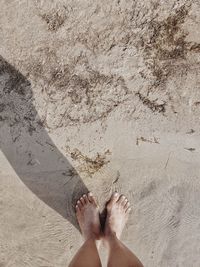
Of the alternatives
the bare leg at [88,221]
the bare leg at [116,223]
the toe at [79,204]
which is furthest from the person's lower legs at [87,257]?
the toe at [79,204]

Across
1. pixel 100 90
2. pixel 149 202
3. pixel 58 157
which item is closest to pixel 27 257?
pixel 58 157

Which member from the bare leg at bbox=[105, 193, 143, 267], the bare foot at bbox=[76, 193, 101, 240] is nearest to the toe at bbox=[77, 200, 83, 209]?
the bare foot at bbox=[76, 193, 101, 240]

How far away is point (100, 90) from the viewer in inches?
124

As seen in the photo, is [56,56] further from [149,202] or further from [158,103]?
[149,202]

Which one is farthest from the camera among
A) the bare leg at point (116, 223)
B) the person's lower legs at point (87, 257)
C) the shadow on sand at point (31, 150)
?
the shadow on sand at point (31, 150)

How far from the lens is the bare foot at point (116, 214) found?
3.20 m

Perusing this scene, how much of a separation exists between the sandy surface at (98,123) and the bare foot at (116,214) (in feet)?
0.20

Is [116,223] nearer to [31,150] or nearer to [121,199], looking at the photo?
[121,199]

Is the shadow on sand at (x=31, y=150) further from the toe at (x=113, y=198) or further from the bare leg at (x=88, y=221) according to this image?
the toe at (x=113, y=198)

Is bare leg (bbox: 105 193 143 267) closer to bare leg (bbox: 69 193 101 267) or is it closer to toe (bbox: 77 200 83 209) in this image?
bare leg (bbox: 69 193 101 267)

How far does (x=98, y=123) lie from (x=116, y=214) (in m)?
0.71

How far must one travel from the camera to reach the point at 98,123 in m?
3.18

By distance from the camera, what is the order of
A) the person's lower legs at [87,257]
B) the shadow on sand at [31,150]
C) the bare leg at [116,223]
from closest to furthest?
the person's lower legs at [87,257]
the bare leg at [116,223]
the shadow on sand at [31,150]

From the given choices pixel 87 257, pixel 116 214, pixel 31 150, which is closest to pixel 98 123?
pixel 31 150
